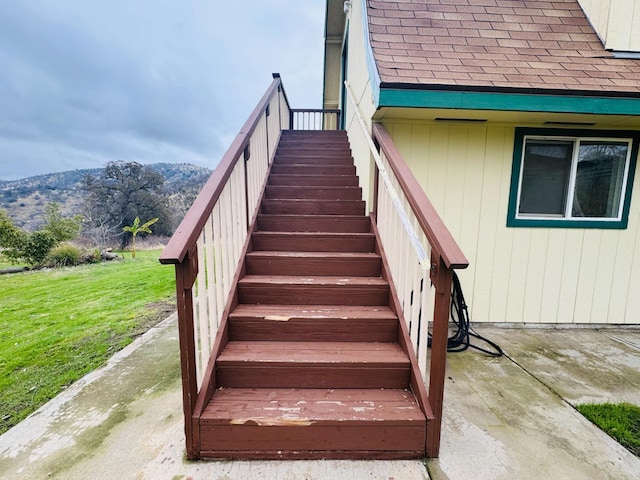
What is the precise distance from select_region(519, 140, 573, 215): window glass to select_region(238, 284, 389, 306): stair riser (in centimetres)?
209

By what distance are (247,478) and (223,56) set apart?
135 ft

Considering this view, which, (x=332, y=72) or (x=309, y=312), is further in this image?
(x=332, y=72)

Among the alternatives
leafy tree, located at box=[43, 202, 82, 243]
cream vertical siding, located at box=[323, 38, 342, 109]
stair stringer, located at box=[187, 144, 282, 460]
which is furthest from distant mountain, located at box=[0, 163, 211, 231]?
stair stringer, located at box=[187, 144, 282, 460]

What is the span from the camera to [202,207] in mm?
1762

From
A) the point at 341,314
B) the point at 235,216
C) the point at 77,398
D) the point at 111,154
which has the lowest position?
the point at 77,398

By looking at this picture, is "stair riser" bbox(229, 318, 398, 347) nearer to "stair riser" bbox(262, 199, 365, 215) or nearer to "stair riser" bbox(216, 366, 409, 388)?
"stair riser" bbox(216, 366, 409, 388)

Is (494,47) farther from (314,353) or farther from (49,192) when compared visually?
(49,192)

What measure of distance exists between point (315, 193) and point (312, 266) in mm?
1300

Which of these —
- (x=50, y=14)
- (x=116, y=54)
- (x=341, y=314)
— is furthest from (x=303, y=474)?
(x=116, y=54)

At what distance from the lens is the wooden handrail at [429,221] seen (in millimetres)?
1507

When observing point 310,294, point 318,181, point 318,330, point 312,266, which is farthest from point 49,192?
point 318,330

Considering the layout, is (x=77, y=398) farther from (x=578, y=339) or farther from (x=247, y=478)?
(x=578, y=339)

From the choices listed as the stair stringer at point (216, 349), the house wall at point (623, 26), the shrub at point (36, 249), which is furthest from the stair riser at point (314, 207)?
the shrub at point (36, 249)

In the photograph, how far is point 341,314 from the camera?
2262 millimetres
